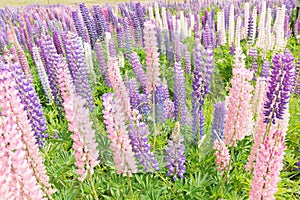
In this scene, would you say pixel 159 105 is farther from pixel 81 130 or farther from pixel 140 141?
pixel 81 130

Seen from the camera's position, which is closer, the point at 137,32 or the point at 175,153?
the point at 175,153

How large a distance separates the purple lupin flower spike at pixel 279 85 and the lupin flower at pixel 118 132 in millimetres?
1204

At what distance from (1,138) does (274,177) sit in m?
1.59

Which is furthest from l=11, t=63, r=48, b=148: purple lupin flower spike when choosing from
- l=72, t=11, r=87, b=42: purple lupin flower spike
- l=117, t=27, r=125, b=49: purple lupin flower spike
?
l=72, t=11, r=87, b=42: purple lupin flower spike

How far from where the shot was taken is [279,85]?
8.25 ft

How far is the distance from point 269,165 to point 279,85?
0.85m

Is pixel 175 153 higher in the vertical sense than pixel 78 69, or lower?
lower

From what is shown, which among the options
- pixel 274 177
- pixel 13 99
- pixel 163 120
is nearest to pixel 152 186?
pixel 163 120

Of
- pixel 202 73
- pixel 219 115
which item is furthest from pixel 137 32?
pixel 202 73

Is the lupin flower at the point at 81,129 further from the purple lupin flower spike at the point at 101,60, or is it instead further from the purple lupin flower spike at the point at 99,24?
the purple lupin flower spike at the point at 99,24

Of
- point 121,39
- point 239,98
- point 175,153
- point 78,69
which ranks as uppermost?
point 239,98

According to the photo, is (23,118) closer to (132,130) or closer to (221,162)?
(132,130)

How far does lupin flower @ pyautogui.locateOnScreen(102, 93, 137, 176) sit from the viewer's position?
2194mm

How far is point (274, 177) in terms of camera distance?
6.39 ft
